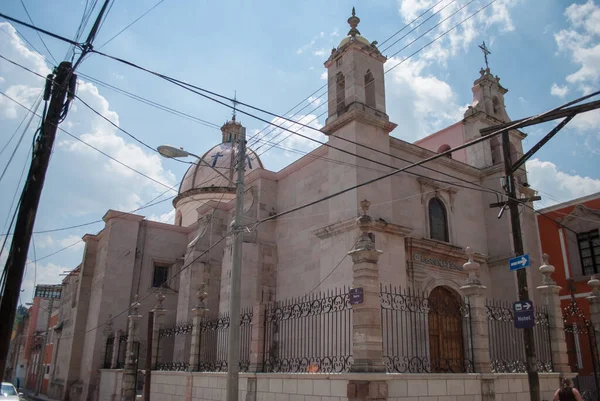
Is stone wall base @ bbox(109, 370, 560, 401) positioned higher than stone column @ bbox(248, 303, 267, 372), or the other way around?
stone column @ bbox(248, 303, 267, 372)

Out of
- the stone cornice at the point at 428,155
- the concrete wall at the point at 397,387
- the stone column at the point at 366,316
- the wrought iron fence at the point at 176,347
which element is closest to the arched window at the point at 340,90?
the stone cornice at the point at 428,155

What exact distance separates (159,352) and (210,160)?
52.5 feet

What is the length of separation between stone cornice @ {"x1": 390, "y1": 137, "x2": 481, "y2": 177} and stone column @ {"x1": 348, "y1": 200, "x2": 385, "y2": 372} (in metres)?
8.50

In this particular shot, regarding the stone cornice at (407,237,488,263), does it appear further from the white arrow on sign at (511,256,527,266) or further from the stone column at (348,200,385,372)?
the stone column at (348,200,385,372)

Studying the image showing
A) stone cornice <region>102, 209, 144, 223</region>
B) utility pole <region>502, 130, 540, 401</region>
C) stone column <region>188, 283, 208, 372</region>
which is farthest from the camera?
stone cornice <region>102, 209, 144, 223</region>

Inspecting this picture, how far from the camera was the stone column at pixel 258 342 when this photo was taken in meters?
11.3

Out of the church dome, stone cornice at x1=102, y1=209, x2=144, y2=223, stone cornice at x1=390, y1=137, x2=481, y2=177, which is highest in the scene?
the church dome

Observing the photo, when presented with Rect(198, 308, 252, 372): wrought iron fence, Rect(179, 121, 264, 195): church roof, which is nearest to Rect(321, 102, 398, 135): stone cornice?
Rect(198, 308, 252, 372): wrought iron fence

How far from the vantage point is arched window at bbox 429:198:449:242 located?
57.7 ft

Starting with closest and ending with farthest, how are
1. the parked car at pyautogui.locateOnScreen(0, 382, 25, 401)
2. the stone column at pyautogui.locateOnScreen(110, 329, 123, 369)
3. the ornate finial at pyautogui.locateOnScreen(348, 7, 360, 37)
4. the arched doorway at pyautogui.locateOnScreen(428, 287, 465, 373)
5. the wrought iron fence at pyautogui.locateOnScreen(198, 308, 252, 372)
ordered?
the parked car at pyautogui.locateOnScreen(0, 382, 25, 401)
the wrought iron fence at pyautogui.locateOnScreen(198, 308, 252, 372)
the arched doorway at pyautogui.locateOnScreen(428, 287, 465, 373)
the ornate finial at pyautogui.locateOnScreen(348, 7, 360, 37)
the stone column at pyautogui.locateOnScreen(110, 329, 123, 369)

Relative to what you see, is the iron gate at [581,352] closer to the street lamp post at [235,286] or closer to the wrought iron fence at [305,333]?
the wrought iron fence at [305,333]

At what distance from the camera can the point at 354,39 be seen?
55.4 ft

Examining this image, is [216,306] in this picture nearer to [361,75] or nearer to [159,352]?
[159,352]

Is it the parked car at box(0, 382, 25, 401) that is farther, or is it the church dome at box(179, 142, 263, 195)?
the church dome at box(179, 142, 263, 195)
